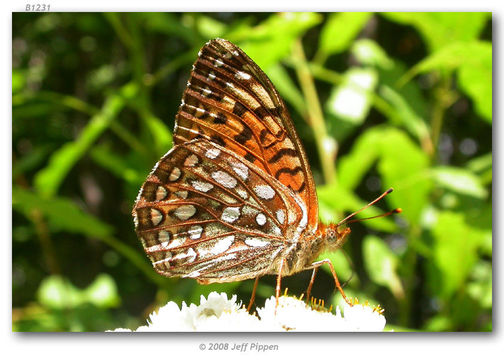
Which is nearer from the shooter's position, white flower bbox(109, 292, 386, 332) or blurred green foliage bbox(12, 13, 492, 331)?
white flower bbox(109, 292, 386, 332)

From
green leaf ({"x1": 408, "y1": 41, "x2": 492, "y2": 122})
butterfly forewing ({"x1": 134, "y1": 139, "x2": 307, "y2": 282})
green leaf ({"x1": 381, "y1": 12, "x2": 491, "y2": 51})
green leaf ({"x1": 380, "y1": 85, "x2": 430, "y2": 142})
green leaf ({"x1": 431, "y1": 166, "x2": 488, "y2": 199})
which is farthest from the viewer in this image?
green leaf ({"x1": 380, "y1": 85, "x2": 430, "y2": 142})

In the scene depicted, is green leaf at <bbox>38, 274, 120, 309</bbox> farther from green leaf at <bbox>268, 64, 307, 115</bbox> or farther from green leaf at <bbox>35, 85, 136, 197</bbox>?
green leaf at <bbox>268, 64, 307, 115</bbox>

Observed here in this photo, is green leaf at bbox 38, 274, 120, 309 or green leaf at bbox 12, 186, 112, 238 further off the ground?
green leaf at bbox 12, 186, 112, 238

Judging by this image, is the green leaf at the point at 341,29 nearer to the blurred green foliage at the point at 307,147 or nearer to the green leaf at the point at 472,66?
the blurred green foliage at the point at 307,147

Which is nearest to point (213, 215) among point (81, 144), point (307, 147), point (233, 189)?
point (233, 189)

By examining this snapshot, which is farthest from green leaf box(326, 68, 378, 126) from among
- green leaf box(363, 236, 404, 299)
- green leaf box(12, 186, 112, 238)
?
green leaf box(12, 186, 112, 238)

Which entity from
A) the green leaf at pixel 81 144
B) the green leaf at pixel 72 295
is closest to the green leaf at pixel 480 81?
the green leaf at pixel 81 144

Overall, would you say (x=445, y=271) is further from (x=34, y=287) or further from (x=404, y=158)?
(x=34, y=287)
